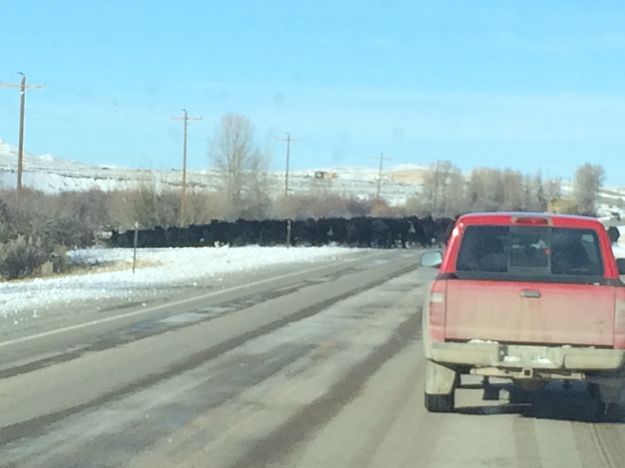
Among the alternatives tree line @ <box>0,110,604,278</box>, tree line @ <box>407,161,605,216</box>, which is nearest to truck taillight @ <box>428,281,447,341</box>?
tree line @ <box>0,110,604,278</box>

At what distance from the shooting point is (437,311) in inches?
365

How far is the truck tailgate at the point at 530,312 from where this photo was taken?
9.02m

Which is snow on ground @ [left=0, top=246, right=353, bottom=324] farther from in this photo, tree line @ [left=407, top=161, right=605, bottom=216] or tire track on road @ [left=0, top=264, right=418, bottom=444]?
tree line @ [left=407, top=161, right=605, bottom=216]

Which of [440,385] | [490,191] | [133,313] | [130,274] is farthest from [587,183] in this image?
[440,385]

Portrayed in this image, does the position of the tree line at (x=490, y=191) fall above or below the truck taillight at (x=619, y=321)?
above

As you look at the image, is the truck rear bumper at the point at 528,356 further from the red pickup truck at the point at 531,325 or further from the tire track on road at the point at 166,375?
the tire track on road at the point at 166,375

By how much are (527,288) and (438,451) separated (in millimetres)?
1605

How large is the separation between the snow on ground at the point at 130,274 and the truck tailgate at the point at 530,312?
1021 centimetres

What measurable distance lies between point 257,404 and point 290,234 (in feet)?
151

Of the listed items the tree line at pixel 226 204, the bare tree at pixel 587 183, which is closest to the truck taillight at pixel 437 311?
the tree line at pixel 226 204

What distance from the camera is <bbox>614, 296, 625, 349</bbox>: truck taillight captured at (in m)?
9.00

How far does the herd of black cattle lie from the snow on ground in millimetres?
7037

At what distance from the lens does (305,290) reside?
82.6 feet

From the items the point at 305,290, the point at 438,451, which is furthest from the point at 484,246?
the point at 305,290
